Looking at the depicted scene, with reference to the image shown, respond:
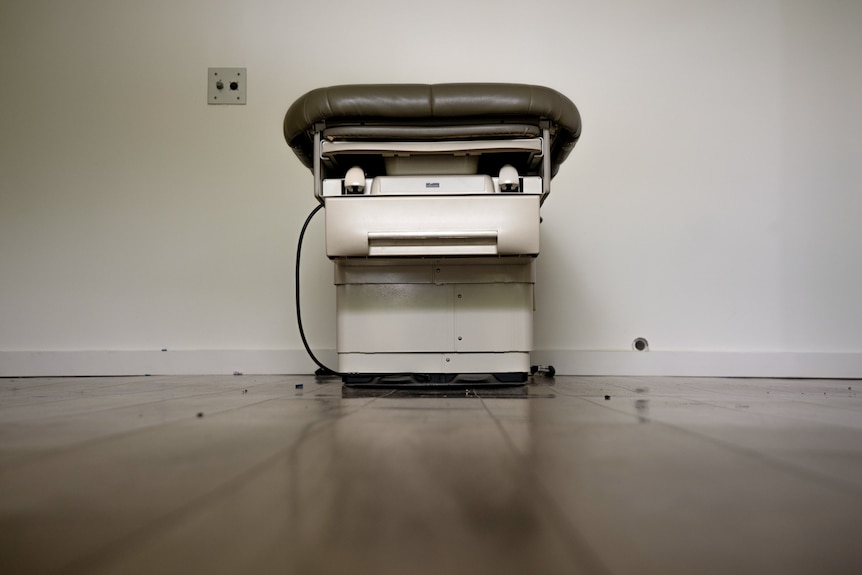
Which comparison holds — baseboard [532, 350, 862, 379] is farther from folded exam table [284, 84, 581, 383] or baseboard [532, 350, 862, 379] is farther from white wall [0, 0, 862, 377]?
folded exam table [284, 84, 581, 383]

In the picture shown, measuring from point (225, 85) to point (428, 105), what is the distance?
1.00m

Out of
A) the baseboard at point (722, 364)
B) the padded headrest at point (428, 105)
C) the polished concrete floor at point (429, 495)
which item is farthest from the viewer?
the baseboard at point (722, 364)

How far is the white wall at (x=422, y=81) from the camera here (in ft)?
4.76

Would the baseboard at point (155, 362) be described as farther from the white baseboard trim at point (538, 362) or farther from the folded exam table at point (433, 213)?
the folded exam table at point (433, 213)

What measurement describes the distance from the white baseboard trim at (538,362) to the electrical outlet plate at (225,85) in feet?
2.72

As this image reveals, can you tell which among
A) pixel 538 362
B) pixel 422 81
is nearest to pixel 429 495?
pixel 538 362

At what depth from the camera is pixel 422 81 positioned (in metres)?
1.47

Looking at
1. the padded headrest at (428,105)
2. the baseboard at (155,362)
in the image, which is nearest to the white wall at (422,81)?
the baseboard at (155,362)

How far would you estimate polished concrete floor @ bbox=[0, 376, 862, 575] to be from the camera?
0.61 ft

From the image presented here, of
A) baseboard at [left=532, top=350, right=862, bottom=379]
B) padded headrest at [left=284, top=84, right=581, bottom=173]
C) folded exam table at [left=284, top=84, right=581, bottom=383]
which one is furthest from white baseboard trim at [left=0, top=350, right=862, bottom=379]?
padded headrest at [left=284, top=84, right=581, bottom=173]

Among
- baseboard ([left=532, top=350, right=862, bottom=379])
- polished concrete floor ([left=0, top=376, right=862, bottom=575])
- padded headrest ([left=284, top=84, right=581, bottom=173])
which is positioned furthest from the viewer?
baseboard ([left=532, top=350, right=862, bottom=379])

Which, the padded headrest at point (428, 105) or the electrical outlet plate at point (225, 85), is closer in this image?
the padded headrest at point (428, 105)

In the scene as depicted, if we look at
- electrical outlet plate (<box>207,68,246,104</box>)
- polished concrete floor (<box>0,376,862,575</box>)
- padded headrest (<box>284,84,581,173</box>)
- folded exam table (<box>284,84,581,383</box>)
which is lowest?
polished concrete floor (<box>0,376,862,575</box>)

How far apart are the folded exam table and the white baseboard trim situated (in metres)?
0.53
